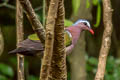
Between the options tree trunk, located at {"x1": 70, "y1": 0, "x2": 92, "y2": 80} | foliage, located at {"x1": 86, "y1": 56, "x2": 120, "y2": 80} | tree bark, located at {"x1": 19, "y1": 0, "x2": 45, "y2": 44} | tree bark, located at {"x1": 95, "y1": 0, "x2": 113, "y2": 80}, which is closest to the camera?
tree bark, located at {"x1": 19, "y1": 0, "x2": 45, "y2": 44}

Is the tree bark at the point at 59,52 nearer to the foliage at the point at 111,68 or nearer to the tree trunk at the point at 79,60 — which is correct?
the tree trunk at the point at 79,60

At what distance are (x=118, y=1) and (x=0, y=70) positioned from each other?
187cm

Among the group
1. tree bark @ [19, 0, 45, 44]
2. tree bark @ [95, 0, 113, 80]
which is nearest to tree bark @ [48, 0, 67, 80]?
tree bark @ [19, 0, 45, 44]

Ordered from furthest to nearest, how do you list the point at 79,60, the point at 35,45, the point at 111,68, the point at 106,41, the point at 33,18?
the point at 111,68, the point at 79,60, the point at 35,45, the point at 106,41, the point at 33,18

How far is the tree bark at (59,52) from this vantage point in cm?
86

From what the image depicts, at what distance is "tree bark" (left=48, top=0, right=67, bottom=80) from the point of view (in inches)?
33.7

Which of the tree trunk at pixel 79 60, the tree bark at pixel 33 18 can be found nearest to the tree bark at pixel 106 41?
the tree bark at pixel 33 18

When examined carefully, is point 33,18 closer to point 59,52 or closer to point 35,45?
point 59,52

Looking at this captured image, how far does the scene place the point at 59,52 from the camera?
2.97 feet

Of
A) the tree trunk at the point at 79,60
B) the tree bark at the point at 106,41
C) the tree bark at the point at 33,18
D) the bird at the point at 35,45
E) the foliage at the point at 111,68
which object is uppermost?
the tree bark at the point at 33,18

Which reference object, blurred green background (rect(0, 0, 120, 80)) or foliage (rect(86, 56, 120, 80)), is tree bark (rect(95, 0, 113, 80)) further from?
foliage (rect(86, 56, 120, 80))

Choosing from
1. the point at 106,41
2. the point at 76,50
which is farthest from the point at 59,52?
the point at 76,50

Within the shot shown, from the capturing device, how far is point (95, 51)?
498cm

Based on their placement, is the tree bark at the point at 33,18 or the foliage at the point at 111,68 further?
the foliage at the point at 111,68
